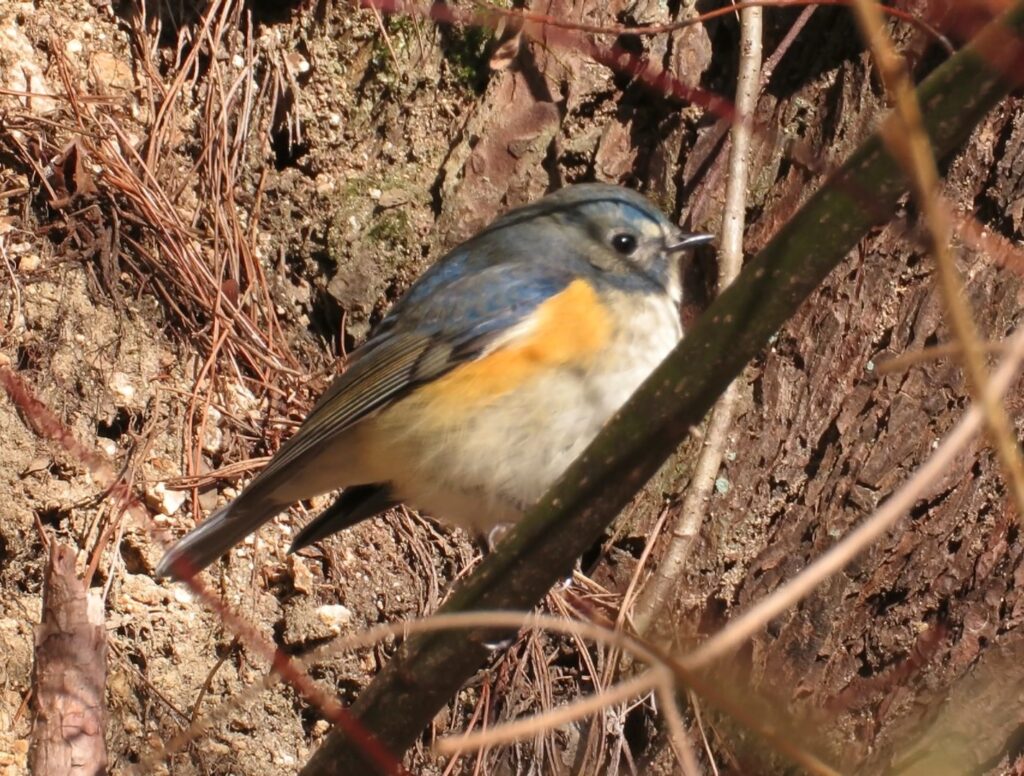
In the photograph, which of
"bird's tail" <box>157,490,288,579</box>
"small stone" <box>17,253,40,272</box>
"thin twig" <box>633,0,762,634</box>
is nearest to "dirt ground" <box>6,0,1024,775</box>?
"small stone" <box>17,253,40,272</box>

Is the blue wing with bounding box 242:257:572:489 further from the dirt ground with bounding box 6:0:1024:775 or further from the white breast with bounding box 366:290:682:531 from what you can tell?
the dirt ground with bounding box 6:0:1024:775

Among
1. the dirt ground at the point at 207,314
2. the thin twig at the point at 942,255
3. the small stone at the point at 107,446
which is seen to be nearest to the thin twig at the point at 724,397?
the dirt ground at the point at 207,314

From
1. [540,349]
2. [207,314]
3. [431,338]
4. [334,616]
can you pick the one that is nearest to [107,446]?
[207,314]

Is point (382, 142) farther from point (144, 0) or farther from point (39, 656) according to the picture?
point (39, 656)

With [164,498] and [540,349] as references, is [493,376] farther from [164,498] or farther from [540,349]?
[164,498]

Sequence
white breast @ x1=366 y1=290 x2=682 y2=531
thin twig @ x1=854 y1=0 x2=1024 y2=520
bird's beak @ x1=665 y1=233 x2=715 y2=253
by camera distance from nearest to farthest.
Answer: thin twig @ x1=854 y1=0 x2=1024 y2=520, white breast @ x1=366 y1=290 x2=682 y2=531, bird's beak @ x1=665 y1=233 x2=715 y2=253

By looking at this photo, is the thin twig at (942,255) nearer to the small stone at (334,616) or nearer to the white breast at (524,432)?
the white breast at (524,432)
